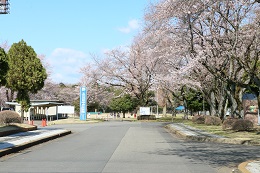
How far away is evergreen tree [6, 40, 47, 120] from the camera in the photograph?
29.6 metres

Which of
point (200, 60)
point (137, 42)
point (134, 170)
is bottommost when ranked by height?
point (134, 170)

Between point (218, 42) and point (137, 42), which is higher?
point (137, 42)

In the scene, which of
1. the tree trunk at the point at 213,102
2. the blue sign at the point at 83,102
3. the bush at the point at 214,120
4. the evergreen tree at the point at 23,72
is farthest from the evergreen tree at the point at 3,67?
the blue sign at the point at 83,102

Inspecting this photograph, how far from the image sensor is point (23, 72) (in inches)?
1170

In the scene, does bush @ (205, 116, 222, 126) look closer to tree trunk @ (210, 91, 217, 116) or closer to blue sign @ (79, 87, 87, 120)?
tree trunk @ (210, 91, 217, 116)

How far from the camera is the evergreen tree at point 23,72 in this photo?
29.6 metres

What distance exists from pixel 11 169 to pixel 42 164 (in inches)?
45.7

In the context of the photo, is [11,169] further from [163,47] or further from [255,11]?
[163,47]

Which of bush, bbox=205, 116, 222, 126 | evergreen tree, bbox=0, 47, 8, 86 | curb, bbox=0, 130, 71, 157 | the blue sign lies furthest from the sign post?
evergreen tree, bbox=0, 47, 8, 86

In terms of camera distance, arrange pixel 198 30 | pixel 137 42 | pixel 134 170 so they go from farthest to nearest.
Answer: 1. pixel 137 42
2. pixel 198 30
3. pixel 134 170

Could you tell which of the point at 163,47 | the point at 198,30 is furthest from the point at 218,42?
the point at 163,47

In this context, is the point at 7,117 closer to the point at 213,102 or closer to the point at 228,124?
the point at 228,124

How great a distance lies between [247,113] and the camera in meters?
44.7

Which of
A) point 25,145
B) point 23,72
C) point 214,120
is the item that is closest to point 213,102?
point 214,120
